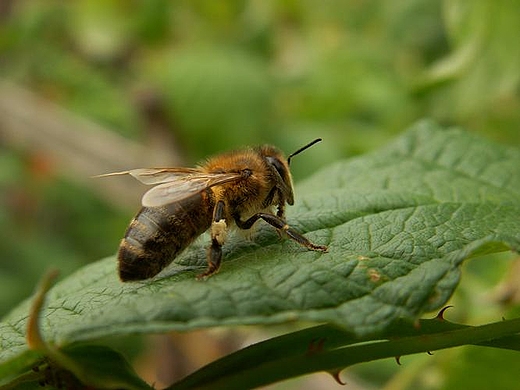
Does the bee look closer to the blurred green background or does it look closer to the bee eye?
the bee eye

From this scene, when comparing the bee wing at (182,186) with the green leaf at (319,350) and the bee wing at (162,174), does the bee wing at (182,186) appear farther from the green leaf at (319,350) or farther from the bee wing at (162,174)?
the green leaf at (319,350)

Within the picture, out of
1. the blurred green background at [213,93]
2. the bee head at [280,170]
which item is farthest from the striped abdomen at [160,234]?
the blurred green background at [213,93]

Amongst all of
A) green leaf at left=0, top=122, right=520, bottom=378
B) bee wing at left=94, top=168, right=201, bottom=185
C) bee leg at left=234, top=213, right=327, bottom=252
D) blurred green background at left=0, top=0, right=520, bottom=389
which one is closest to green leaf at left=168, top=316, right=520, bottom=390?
green leaf at left=0, top=122, right=520, bottom=378

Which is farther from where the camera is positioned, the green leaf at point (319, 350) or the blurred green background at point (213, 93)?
the blurred green background at point (213, 93)

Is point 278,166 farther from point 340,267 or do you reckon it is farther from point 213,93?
point 213,93

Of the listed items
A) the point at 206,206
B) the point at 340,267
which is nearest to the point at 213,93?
the point at 206,206

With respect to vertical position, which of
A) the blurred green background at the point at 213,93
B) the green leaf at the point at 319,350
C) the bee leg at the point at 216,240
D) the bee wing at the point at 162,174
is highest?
the bee wing at the point at 162,174

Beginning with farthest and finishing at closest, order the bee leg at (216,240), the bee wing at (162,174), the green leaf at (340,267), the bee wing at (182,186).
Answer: the bee wing at (162,174) < the bee wing at (182,186) < the bee leg at (216,240) < the green leaf at (340,267)
